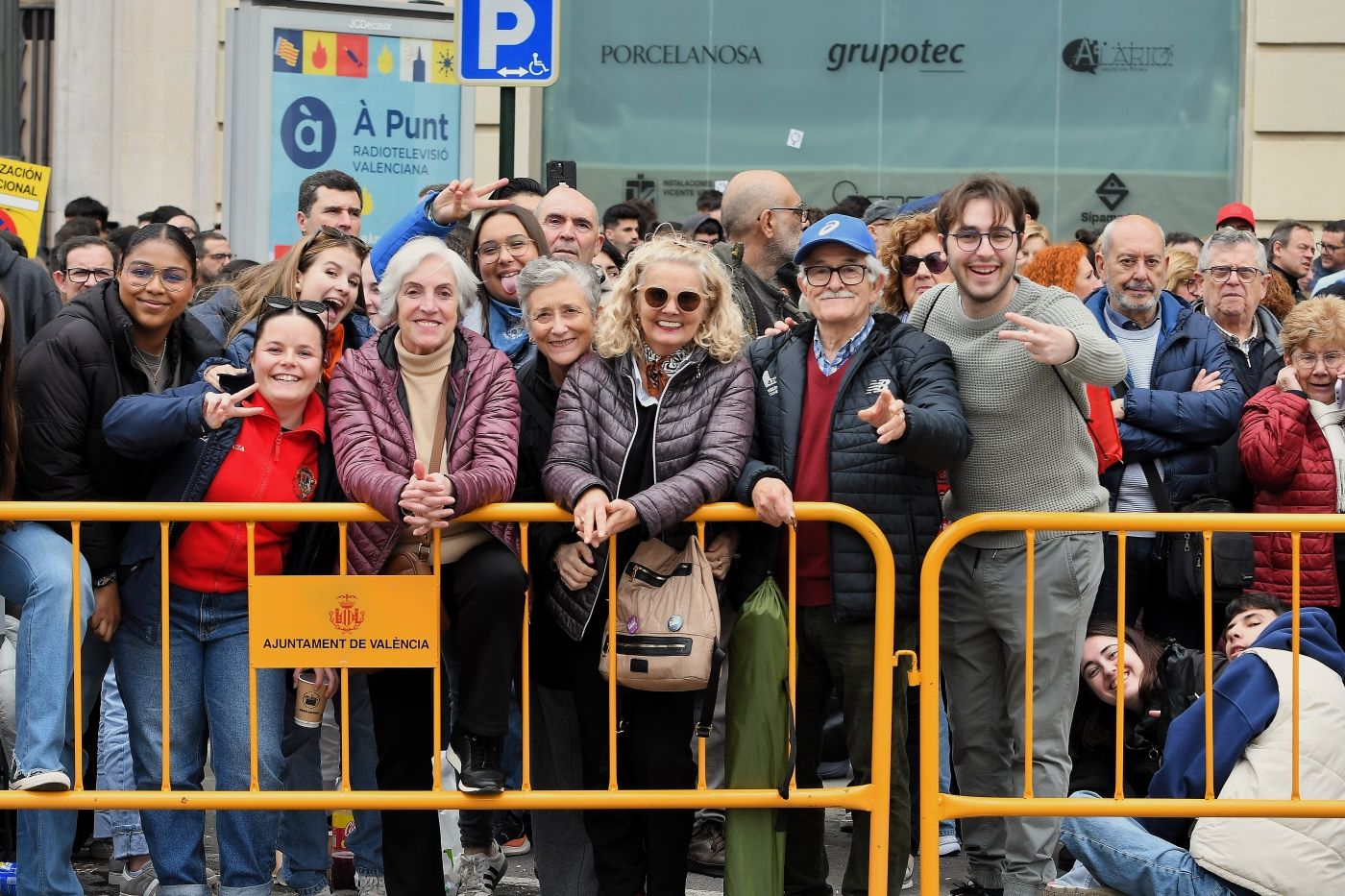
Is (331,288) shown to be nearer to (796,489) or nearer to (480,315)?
(480,315)

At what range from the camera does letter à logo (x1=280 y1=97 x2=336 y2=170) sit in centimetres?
955

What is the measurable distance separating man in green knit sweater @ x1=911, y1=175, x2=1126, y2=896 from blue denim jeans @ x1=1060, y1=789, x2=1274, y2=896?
262 millimetres

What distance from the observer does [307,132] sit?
9.61m

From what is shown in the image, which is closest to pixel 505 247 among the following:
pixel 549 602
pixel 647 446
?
pixel 647 446

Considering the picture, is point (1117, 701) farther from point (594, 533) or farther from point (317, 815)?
point (317, 815)

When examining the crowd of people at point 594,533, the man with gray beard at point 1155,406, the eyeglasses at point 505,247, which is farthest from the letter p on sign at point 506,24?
the man with gray beard at point 1155,406

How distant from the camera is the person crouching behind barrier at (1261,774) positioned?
545 cm

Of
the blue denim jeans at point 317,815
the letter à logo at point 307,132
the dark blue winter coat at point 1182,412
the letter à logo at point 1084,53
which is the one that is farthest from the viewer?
the letter à logo at point 1084,53

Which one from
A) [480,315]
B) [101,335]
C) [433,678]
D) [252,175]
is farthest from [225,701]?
[252,175]

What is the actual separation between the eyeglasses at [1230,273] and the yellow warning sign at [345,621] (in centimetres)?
402

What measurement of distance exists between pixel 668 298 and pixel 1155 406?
229 cm

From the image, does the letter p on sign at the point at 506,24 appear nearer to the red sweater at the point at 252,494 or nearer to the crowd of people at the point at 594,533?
the crowd of people at the point at 594,533

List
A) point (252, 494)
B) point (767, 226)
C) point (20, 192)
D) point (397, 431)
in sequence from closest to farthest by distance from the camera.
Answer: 1. point (397, 431)
2. point (252, 494)
3. point (767, 226)
4. point (20, 192)

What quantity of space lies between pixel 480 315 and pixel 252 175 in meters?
3.74
